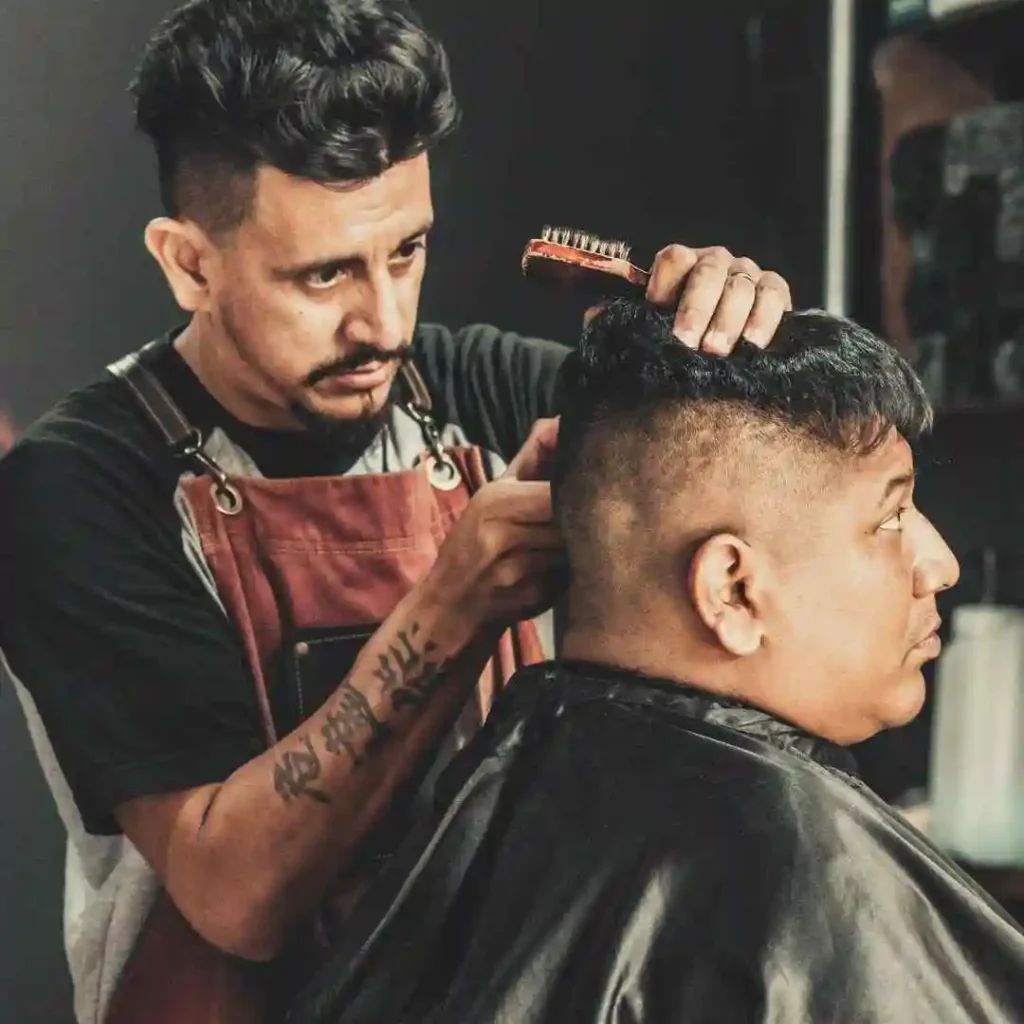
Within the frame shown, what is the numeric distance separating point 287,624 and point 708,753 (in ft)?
1.56

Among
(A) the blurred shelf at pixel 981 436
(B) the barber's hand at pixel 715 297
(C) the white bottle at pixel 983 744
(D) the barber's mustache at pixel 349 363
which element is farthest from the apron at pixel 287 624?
(A) the blurred shelf at pixel 981 436

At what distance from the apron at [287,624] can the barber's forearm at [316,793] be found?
0.02m

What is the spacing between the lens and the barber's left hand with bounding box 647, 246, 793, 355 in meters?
1.05

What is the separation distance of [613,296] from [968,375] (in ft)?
3.10

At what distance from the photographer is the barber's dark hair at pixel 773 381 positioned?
1027mm

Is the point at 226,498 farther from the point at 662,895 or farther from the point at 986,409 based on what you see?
the point at 986,409

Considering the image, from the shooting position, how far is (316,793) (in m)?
1.24

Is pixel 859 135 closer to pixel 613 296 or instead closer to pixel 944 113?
pixel 944 113

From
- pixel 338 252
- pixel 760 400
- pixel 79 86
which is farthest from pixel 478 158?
pixel 760 400

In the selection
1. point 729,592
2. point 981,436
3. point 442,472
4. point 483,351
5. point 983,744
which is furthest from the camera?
point 981,436

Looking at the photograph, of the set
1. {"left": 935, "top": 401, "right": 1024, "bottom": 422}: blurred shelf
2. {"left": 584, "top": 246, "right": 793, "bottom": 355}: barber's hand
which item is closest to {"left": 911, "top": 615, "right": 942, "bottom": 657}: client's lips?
{"left": 584, "top": 246, "right": 793, "bottom": 355}: barber's hand

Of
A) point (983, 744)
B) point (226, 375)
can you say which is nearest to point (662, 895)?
point (226, 375)

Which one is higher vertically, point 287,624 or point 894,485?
point 894,485

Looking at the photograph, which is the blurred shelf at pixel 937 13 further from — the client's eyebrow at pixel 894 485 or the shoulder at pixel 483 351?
the client's eyebrow at pixel 894 485
